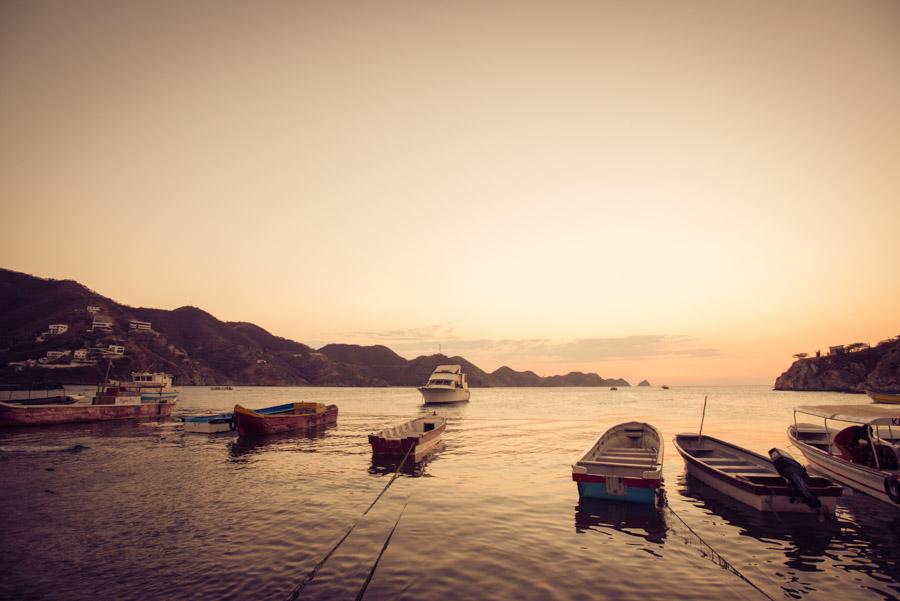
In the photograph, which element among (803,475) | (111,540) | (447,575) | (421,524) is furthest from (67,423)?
(803,475)

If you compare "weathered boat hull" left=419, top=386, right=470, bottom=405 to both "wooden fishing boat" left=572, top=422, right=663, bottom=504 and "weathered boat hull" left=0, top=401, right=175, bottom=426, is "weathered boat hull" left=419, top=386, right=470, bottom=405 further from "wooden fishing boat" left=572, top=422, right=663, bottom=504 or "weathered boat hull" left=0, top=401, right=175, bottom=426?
"wooden fishing boat" left=572, top=422, right=663, bottom=504

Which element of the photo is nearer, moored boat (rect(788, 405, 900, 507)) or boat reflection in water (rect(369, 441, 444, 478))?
moored boat (rect(788, 405, 900, 507))

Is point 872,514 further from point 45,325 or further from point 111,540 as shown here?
point 45,325

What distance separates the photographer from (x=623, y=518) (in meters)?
13.7

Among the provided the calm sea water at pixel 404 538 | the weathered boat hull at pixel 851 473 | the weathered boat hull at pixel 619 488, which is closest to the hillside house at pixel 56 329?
the calm sea water at pixel 404 538

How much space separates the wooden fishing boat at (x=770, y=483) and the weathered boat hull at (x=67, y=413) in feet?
170

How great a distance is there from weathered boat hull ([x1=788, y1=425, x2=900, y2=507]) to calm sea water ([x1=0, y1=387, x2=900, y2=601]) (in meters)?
0.67

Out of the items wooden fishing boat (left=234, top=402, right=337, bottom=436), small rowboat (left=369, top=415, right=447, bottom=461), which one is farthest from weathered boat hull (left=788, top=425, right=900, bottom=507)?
wooden fishing boat (left=234, top=402, right=337, bottom=436)

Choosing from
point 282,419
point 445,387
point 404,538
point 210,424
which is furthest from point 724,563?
point 445,387

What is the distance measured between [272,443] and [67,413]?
1007 inches

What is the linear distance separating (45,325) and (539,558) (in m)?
236

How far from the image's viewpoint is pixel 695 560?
10.5m

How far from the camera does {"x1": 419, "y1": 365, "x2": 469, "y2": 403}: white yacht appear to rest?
82.2 m

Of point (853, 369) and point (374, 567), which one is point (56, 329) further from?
point (853, 369)
